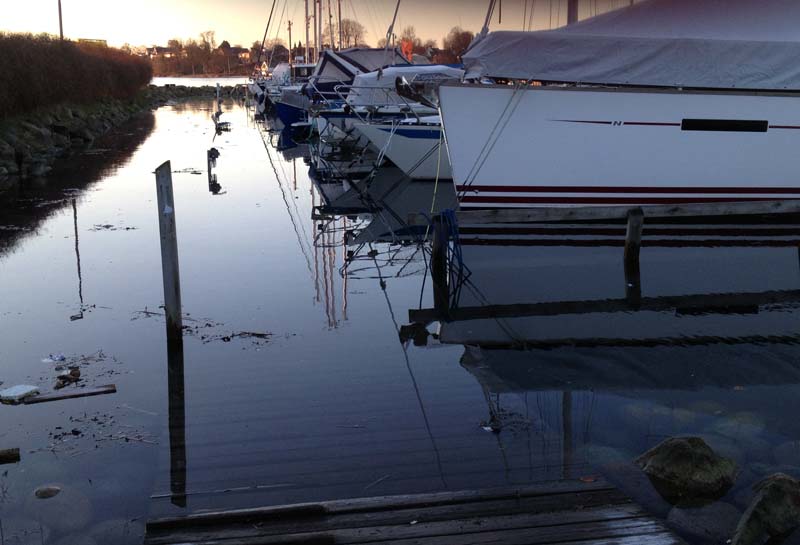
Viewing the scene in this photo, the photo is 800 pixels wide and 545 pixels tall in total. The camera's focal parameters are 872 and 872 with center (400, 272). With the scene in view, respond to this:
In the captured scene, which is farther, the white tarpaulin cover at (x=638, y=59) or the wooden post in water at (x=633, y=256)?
the white tarpaulin cover at (x=638, y=59)

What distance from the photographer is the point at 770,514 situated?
5.07 meters

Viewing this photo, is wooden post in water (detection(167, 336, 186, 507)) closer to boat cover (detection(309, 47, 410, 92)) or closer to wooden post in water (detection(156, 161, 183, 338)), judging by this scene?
wooden post in water (detection(156, 161, 183, 338))

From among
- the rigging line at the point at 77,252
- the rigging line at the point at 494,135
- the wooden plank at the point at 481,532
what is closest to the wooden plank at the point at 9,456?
the wooden plank at the point at 481,532

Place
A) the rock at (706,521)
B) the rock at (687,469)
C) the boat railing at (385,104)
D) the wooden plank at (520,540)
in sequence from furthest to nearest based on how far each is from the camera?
1. the boat railing at (385,104)
2. the rock at (687,469)
3. the rock at (706,521)
4. the wooden plank at (520,540)

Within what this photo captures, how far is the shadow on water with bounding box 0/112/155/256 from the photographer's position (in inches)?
615

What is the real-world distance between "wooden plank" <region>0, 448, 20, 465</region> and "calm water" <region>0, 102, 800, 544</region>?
91mm

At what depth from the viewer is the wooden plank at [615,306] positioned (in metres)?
10.1

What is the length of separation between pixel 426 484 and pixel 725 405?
310 cm

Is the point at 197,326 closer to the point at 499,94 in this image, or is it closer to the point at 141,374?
the point at 141,374

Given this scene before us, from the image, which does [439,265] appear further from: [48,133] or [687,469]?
[48,133]

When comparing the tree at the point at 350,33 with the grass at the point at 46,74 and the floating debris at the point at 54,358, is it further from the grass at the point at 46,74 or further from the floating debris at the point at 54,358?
the floating debris at the point at 54,358

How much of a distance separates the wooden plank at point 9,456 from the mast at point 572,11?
14.2 m

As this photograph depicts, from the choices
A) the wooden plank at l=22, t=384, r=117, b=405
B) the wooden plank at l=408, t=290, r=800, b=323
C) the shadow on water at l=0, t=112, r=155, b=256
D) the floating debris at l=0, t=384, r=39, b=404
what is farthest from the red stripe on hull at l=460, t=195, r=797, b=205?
the floating debris at l=0, t=384, r=39, b=404

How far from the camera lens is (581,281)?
39.1 ft
